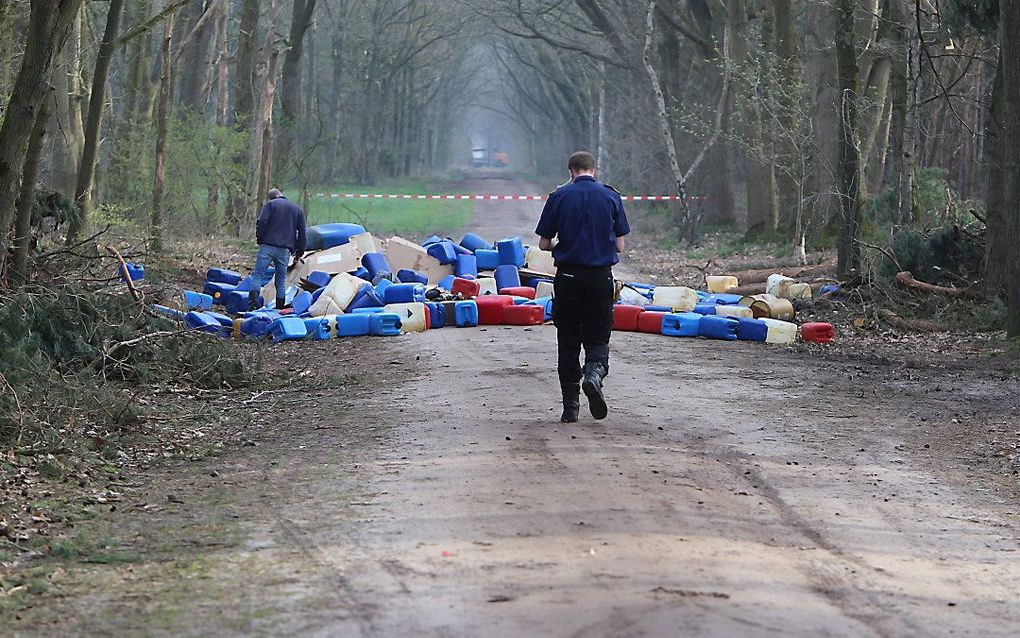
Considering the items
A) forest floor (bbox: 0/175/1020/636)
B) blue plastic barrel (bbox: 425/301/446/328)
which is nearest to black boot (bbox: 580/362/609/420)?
forest floor (bbox: 0/175/1020/636)

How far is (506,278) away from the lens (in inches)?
777

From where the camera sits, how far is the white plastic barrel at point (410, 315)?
55.2ft

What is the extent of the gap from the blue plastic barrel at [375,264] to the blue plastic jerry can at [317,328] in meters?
3.52

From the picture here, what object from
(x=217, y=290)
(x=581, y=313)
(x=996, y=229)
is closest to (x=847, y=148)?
(x=996, y=229)

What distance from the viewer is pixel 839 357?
48.6 feet

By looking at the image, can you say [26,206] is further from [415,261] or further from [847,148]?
[847,148]

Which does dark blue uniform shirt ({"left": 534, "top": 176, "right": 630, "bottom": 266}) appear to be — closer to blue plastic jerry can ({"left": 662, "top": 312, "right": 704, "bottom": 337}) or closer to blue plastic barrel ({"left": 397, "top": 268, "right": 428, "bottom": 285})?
blue plastic jerry can ({"left": 662, "top": 312, "right": 704, "bottom": 337})

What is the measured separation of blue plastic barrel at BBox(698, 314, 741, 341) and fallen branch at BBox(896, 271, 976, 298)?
2.61 meters

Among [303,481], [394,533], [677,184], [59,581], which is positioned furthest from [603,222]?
[677,184]

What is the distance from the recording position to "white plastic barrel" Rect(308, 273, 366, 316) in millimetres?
17516

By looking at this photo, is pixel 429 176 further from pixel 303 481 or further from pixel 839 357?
pixel 303 481

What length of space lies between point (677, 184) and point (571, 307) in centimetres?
2356

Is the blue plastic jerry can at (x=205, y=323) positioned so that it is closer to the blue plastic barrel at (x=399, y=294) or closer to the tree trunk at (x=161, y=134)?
the blue plastic barrel at (x=399, y=294)

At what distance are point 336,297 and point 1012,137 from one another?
851cm
